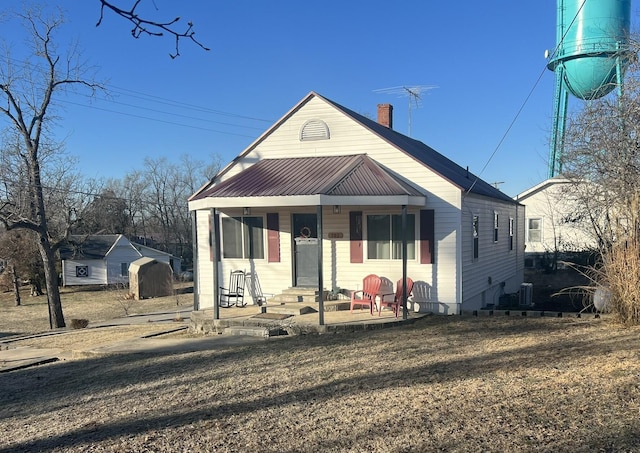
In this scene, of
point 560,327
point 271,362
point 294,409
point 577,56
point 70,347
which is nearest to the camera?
point 294,409

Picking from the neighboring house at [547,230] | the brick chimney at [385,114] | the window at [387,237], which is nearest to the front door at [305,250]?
the window at [387,237]

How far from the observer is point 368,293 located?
1127 centimetres

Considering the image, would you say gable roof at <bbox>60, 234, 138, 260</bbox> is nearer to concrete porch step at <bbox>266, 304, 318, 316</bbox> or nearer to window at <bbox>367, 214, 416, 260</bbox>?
concrete porch step at <bbox>266, 304, 318, 316</bbox>

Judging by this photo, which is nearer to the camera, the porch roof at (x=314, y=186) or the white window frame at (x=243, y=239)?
the porch roof at (x=314, y=186)

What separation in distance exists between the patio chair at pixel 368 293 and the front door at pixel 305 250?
129 centimetres

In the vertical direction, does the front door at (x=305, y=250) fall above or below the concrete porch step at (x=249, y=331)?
above

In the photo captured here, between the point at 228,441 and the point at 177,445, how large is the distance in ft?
1.40

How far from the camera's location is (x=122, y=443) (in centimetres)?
425

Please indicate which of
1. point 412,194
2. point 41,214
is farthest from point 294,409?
point 41,214

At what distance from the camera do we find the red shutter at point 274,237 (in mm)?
12719

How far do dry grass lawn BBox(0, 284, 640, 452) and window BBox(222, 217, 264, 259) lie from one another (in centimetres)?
480

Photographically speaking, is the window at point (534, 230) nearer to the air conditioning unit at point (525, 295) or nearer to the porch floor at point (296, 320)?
the air conditioning unit at point (525, 295)

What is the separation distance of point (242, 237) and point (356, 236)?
3.14 m

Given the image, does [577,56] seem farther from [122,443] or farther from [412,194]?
[122,443]
